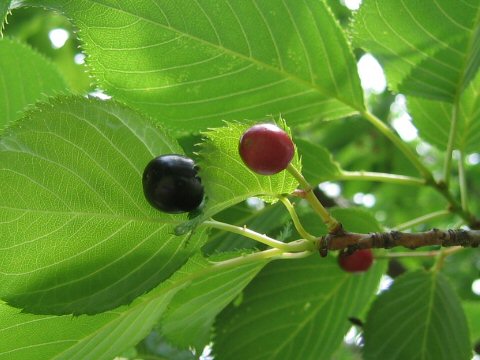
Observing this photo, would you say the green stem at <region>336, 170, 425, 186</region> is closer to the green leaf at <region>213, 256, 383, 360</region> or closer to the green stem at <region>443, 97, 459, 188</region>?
the green stem at <region>443, 97, 459, 188</region>

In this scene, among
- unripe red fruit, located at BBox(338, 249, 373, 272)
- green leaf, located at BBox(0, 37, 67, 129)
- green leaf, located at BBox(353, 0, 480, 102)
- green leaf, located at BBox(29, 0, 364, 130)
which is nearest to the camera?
green leaf, located at BBox(29, 0, 364, 130)

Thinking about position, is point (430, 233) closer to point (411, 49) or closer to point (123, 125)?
point (411, 49)

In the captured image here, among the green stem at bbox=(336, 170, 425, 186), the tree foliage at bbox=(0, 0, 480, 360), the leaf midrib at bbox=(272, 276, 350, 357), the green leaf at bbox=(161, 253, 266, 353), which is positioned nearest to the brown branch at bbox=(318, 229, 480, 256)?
the tree foliage at bbox=(0, 0, 480, 360)

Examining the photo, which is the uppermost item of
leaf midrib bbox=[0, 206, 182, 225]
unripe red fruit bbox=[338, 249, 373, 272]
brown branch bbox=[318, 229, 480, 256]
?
unripe red fruit bbox=[338, 249, 373, 272]

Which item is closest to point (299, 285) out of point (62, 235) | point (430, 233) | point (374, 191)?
point (430, 233)

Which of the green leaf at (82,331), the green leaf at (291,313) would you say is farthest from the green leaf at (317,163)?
the green leaf at (82,331)

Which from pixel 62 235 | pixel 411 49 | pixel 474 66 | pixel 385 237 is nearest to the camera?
pixel 62 235
